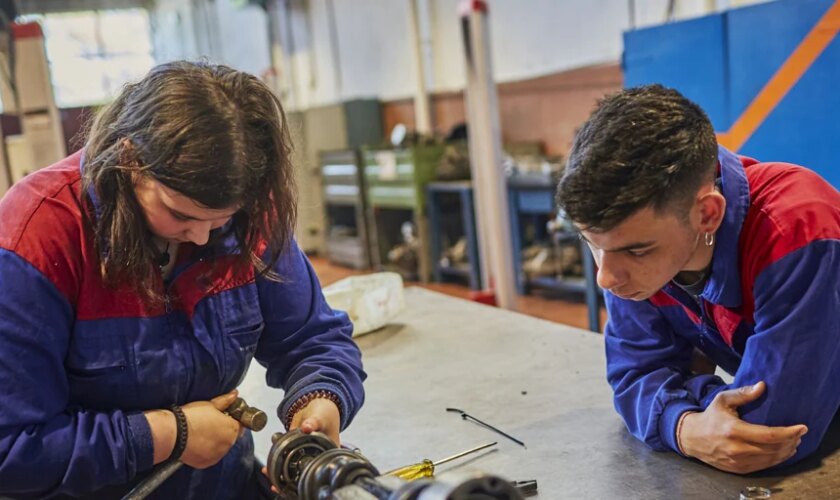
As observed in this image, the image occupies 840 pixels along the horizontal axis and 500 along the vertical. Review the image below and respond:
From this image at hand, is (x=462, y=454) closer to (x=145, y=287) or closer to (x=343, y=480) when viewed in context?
(x=343, y=480)

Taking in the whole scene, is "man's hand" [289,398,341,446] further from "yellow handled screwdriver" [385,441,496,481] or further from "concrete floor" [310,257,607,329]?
"concrete floor" [310,257,607,329]

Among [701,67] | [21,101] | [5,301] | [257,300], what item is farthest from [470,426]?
[21,101]

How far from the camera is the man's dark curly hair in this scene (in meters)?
0.93

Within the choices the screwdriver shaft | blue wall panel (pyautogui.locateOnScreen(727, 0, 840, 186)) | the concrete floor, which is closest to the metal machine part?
the screwdriver shaft

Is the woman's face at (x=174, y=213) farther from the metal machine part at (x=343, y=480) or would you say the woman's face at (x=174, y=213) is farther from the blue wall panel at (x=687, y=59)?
the blue wall panel at (x=687, y=59)

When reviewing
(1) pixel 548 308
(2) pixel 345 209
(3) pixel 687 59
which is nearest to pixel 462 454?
(3) pixel 687 59

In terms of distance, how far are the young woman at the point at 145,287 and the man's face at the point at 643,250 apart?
0.42 meters

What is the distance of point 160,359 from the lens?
101cm

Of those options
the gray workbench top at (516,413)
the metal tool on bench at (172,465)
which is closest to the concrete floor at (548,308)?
the gray workbench top at (516,413)

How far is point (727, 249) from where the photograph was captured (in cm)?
100

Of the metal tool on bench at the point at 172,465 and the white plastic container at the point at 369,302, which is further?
the white plastic container at the point at 369,302

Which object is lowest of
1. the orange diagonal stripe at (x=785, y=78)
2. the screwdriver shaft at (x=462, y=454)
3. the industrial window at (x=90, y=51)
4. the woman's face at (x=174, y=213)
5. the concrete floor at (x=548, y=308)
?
the concrete floor at (x=548, y=308)

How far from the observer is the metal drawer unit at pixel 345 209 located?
5.17 metres

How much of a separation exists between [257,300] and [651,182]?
22.2 inches
